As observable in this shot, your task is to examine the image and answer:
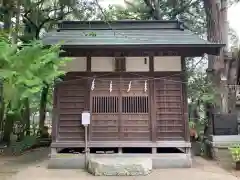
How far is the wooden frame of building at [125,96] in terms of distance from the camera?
7938 millimetres

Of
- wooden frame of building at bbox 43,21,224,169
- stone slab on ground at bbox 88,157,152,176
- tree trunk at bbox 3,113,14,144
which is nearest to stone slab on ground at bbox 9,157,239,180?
stone slab on ground at bbox 88,157,152,176

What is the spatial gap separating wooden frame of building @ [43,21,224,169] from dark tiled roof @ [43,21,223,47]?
0.18ft

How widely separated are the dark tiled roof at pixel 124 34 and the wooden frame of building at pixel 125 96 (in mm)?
55

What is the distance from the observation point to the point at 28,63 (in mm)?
3441

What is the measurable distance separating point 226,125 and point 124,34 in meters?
4.25

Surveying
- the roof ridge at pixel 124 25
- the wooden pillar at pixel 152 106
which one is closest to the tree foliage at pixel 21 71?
the wooden pillar at pixel 152 106

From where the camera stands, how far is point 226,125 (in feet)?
30.1

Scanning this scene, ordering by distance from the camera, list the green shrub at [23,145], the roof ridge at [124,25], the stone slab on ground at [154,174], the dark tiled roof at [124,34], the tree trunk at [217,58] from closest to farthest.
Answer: the stone slab on ground at [154,174] < the dark tiled roof at [124,34] < the roof ridge at [124,25] < the tree trunk at [217,58] < the green shrub at [23,145]

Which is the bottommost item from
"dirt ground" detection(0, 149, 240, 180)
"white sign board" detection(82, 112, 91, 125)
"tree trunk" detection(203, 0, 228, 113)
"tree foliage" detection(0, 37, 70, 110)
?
"dirt ground" detection(0, 149, 240, 180)

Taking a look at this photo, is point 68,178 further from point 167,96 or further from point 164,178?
point 167,96

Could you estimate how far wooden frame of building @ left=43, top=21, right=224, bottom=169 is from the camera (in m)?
7.94

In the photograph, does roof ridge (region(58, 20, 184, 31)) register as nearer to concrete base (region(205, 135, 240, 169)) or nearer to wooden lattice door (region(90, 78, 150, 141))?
wooden lattice door (region(90, 78, 150, 141))

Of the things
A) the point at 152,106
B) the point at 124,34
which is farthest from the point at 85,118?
the point at 124,34

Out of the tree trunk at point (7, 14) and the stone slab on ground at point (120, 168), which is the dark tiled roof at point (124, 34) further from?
the stone slab on ground at point (120, 168)
